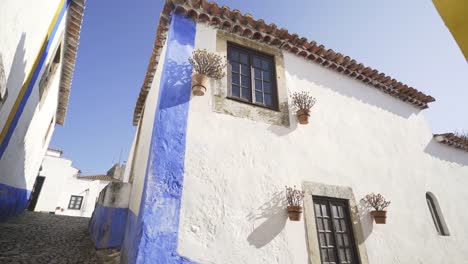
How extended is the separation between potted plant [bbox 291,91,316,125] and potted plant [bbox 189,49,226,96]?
172 centimetres

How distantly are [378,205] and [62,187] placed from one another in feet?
80.9

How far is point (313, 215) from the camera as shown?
4422 millimetres

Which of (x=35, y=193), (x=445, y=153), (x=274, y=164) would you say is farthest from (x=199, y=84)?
(x=35, y=193)

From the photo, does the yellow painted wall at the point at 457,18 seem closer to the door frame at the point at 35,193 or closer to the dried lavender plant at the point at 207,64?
the dried lavender plant at the point at 207,64

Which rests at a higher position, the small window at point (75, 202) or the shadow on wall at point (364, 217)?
the small window at point (75, 202)

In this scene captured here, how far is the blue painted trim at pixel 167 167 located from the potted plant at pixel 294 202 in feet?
6.20

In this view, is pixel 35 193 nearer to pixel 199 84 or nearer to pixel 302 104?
pixel 199 84

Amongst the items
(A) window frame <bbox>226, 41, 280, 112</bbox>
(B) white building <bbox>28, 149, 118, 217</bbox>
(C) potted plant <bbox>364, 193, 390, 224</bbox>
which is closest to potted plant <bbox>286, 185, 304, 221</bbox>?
(A) window frame <bbox>226, 41, 280, 112</bbox>

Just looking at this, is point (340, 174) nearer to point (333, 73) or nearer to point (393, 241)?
point (393, 241)

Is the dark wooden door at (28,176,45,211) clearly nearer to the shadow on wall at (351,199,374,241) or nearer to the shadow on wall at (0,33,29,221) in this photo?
the shadow on wall at (0,33,29,221)

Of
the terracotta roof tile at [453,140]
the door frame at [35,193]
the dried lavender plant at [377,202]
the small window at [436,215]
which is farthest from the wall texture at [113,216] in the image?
the door frame at [35,193]

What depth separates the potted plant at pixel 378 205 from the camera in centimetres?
495

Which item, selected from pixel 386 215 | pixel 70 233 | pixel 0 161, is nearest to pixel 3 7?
pixel 0 161

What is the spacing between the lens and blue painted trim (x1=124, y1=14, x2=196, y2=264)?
323 centimetres
